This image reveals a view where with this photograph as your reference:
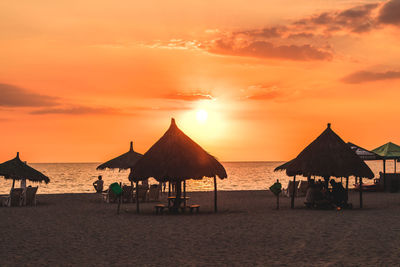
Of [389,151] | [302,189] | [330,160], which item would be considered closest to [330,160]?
[330,160]

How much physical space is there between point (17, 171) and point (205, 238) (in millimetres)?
15382

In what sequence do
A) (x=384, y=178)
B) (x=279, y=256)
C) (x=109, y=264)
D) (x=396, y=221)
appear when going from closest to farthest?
1. (x=109, y=264)
2. (x=279, y=256)
3. (x=396, y=221)
4. (x=384, y=178)

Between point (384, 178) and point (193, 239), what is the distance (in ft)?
81.5

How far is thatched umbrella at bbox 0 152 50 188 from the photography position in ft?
86.4

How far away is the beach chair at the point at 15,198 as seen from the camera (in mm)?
25344

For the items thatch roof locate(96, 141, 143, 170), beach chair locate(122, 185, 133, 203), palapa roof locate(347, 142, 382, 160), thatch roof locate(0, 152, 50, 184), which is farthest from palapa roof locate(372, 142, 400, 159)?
thatch roof locate(0, 152, 50, 184)

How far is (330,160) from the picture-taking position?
22.5m

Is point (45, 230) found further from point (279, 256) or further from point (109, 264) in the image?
point (279, 256)

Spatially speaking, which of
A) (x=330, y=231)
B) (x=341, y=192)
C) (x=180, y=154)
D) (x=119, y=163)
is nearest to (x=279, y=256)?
(x=330, y=231)

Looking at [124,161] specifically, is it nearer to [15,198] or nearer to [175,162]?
[15,198]

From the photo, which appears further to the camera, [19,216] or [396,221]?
[19,216]

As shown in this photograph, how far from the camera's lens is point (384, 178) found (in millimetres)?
35531

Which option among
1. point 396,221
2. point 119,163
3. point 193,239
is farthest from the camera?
point 119,163

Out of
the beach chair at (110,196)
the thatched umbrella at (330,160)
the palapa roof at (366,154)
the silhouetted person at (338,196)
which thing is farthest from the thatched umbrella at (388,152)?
the beach chair at (110,196)
